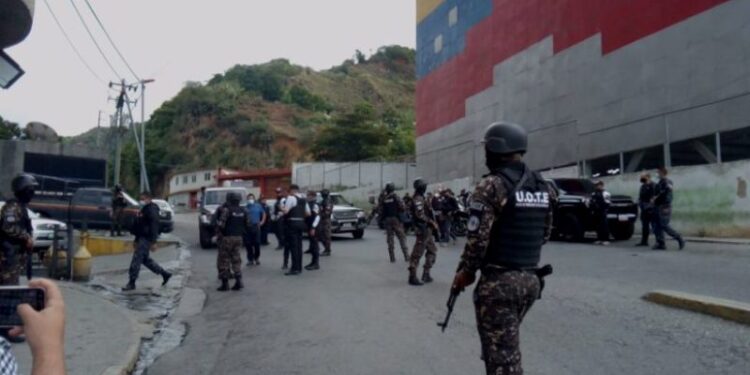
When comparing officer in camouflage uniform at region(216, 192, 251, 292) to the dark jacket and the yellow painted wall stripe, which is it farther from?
the yellow painted wall stripe

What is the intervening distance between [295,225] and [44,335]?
37.1 feet

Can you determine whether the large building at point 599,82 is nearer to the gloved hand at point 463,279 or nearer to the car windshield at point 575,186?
the car windshield at point 575,186

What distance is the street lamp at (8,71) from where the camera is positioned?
6.41 meters

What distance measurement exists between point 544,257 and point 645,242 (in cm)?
314

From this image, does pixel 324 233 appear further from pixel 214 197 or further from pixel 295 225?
pixel 214 197

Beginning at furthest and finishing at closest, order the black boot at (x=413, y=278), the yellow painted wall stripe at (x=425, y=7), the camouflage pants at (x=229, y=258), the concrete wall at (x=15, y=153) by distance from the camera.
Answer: the yellow painted wall stripe at (x=425, y=7) → the concrete wall at (x=15, y=153) → the camouflage pants at (x=229, y=258) → the black boot at (x=413, y=278)

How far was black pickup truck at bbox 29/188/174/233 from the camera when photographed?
2289 centimetres

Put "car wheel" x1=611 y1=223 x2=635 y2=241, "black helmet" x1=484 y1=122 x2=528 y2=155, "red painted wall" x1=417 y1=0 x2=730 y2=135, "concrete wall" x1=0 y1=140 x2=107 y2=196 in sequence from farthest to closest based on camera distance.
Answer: "concrete wall" x1=0 y1=140 x2=107 y2=196
"red painted wall" x1=417 y1=0 x2=730 y2=135
"car wheel" x1=611 y1=223 x2=635 y2=241
"black helmet" x1=484 y1=122 x2=528 y2=155

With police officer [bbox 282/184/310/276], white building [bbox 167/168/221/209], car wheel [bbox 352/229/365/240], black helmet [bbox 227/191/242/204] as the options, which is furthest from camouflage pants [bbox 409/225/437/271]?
white building [bbox 167/168/221/209]

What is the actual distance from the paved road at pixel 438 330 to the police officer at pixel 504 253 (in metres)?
1.94

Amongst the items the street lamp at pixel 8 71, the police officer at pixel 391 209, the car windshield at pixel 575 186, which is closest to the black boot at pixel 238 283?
the police officer at pixel 391 209

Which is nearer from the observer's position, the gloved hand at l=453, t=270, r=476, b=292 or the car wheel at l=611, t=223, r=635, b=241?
the gloved hand at l=453, t=270, r=476, b=292

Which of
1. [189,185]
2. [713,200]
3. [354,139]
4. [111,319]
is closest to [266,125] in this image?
[189,185]

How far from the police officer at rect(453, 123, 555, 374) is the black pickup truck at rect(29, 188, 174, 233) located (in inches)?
813
